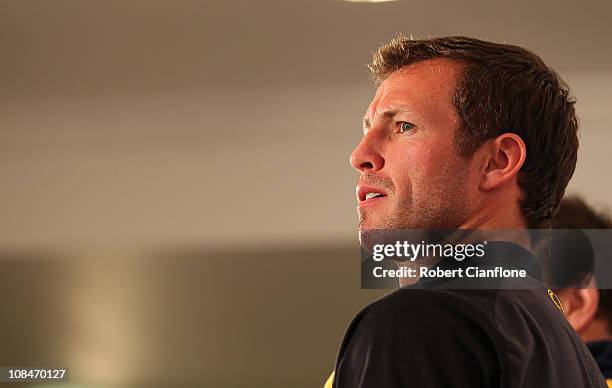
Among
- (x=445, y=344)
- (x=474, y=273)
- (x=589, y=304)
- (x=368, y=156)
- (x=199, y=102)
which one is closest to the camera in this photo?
(x=445, y=344)

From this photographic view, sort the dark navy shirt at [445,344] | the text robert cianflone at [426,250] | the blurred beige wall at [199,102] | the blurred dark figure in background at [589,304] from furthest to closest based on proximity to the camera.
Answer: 1. the blurred beige wall at [199,102]
2. the blurred dark figure in background at [589,304]
3. the text robert cianflone at [426,250]
4. the dark navy shirt at [445,344]

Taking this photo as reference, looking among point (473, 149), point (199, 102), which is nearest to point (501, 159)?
point (473, 149)

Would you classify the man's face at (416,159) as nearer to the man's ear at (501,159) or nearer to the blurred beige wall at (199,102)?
the man's ear at (501,159)

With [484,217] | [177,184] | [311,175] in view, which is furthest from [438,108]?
[177,184]

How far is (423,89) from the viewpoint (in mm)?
738

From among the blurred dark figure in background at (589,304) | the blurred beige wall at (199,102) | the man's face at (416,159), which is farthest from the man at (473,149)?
the blurred beige wall at (199,102)

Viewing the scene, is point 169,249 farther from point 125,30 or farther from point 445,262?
point 445,262

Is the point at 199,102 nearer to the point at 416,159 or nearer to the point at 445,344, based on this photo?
the point at 416,159

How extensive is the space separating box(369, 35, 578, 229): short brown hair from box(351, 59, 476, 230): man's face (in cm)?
1

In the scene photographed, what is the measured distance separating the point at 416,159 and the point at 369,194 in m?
0.06

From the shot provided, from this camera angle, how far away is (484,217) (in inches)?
27.6

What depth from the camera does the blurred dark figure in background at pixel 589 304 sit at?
1.08m

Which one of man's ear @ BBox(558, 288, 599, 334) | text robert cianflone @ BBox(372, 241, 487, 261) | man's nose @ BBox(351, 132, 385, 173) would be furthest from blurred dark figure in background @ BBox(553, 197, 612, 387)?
man's nose @ BBox(351, 132, 385, 173)

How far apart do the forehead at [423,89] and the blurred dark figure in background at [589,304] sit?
1.64ft
